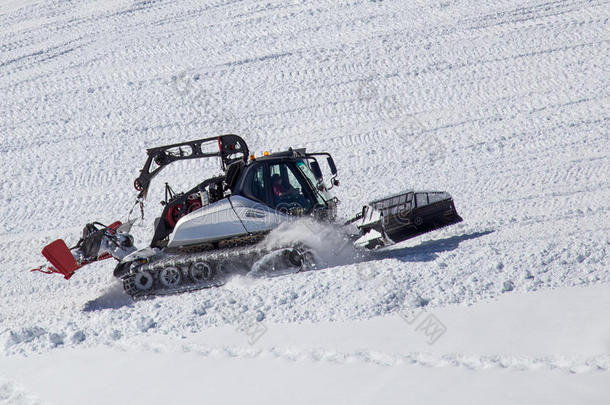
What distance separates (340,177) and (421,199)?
3.65 m

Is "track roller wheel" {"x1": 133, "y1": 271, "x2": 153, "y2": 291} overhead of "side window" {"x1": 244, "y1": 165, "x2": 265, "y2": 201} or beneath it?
beneath

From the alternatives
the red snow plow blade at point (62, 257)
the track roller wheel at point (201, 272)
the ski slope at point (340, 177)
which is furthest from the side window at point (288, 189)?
the red snow plow blade at point (62, 257)

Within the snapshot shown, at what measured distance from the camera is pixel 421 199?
8727 mm

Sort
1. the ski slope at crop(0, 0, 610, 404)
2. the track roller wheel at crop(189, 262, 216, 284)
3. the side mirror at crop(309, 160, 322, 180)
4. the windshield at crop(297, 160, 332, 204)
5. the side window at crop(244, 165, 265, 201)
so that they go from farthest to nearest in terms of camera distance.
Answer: the side mirror at crop(309, 160, 322, 180) → the windshield at crop(297, 160, 332, 204) → the side window at crop(244, 165, 265, 201) → the track roller wheel at crop(189, 262, 216, 284) → the ski slope at crop(0, 0, 610, 404)

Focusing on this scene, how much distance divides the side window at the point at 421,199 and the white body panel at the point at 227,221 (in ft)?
5.57

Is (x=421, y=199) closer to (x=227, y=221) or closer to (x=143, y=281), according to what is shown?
(x=227, y=221)

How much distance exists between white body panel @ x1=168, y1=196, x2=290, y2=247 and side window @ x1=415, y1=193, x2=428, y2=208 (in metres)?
1.70

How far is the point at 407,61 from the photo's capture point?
16.0 metres

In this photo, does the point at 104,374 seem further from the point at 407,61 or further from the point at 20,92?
the point at 20,92

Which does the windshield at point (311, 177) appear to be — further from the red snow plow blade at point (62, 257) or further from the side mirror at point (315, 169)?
the red snow plow blade at point (62, 257)

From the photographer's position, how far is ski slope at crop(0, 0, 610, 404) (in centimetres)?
596

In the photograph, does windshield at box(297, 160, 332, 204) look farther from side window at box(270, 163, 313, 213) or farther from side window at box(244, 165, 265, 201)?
side window at box(244, 165, 265, 201)

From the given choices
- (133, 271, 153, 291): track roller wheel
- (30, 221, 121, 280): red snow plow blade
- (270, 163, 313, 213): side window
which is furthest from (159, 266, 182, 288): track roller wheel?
(270, 163, 313, 213): side window

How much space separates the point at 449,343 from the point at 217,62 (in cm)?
1267
